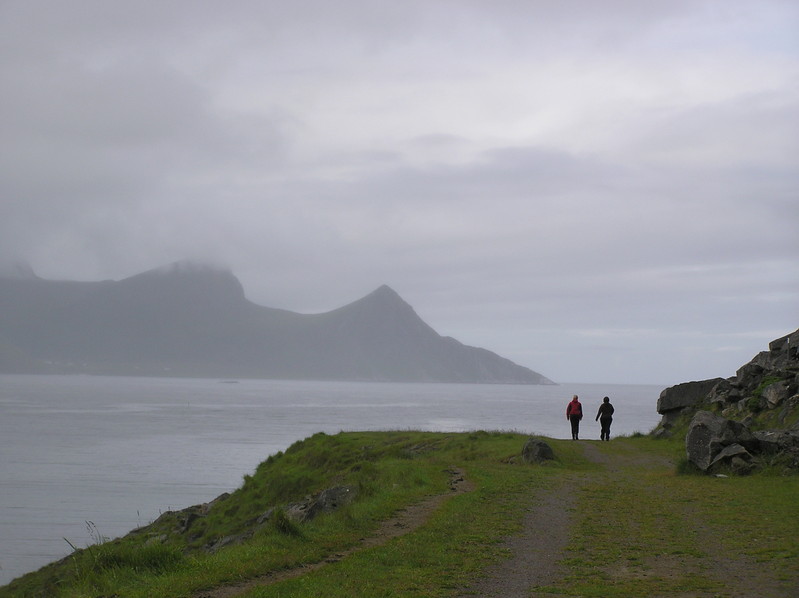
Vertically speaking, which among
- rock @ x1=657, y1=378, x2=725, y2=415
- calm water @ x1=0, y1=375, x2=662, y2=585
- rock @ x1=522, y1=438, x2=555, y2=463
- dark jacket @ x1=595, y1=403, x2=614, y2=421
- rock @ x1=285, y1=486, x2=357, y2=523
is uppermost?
rock @ x1=657, y1=378, x2=725, y2=415

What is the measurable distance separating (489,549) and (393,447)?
2228 centimetres

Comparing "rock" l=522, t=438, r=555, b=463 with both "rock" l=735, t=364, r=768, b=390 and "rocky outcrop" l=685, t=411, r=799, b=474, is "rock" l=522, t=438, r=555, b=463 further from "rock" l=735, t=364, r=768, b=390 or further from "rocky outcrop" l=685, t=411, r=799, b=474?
"rock" l=735, t=364, r=768, b=390

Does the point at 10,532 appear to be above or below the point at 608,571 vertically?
below

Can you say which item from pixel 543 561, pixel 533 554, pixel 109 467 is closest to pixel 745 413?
pixel 533 554

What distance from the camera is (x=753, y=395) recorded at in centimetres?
3278

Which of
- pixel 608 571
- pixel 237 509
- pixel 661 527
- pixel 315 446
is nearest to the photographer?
pixel 608 571

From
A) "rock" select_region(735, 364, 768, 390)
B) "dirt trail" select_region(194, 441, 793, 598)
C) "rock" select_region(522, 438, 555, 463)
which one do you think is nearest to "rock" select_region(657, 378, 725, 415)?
"rock" select_region(735, 364, 768, 390)

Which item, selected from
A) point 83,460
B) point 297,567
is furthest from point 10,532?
point 297,567

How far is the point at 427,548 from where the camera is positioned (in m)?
14.4

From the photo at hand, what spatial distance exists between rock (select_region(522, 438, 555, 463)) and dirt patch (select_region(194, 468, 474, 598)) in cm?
498

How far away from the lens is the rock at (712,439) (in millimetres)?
24969

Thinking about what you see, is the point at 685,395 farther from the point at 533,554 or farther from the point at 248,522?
the point at 533,554

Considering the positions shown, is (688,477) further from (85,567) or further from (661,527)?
(85,567)

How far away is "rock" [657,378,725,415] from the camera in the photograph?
39.0m
